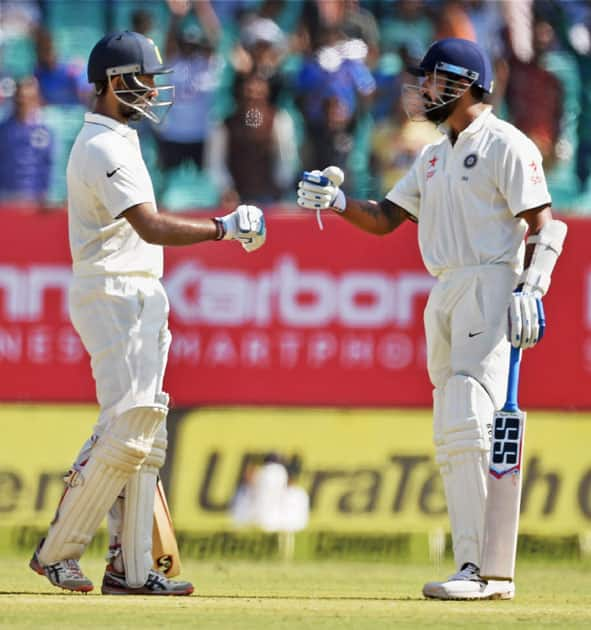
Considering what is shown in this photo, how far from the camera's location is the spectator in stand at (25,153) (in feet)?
39.9

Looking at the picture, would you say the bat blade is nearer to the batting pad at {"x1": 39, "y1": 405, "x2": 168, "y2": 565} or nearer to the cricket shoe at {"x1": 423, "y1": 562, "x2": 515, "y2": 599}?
the cricket shoe at {"x1": 423, "y1": 562, "x2": 515, "y2": 599}

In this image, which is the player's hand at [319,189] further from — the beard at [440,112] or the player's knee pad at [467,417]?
the player's knee pad at [467,417]

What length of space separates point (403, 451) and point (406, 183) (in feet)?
10.2

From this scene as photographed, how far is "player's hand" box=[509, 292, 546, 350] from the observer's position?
6191 millimetres

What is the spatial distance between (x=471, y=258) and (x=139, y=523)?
163cm

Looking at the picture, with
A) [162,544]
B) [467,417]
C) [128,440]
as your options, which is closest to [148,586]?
[162,544]

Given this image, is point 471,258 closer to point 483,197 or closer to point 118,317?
point 483,197

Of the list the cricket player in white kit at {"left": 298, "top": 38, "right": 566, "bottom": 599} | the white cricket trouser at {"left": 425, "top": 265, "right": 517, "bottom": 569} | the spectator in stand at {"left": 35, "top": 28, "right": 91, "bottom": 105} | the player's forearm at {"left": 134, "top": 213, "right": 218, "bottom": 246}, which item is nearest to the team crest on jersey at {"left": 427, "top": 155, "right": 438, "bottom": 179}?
the cricket player in white kit at {"left": 298, "top": 38, "right": 566, "bottom": 599}

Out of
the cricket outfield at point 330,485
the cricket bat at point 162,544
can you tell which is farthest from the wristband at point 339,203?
the cricket outfield at point 330,485

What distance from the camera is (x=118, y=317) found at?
6.37 m

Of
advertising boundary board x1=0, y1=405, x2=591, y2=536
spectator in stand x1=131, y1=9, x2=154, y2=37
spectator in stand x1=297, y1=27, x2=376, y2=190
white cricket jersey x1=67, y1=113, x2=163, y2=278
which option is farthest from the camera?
spectator in stand x1=131, y1=9, x2=154, y2=37

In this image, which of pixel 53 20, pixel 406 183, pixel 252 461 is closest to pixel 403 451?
pixel 252 461

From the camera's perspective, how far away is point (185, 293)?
10438 millimetres

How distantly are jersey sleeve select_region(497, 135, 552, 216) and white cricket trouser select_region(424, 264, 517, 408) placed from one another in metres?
0.27
